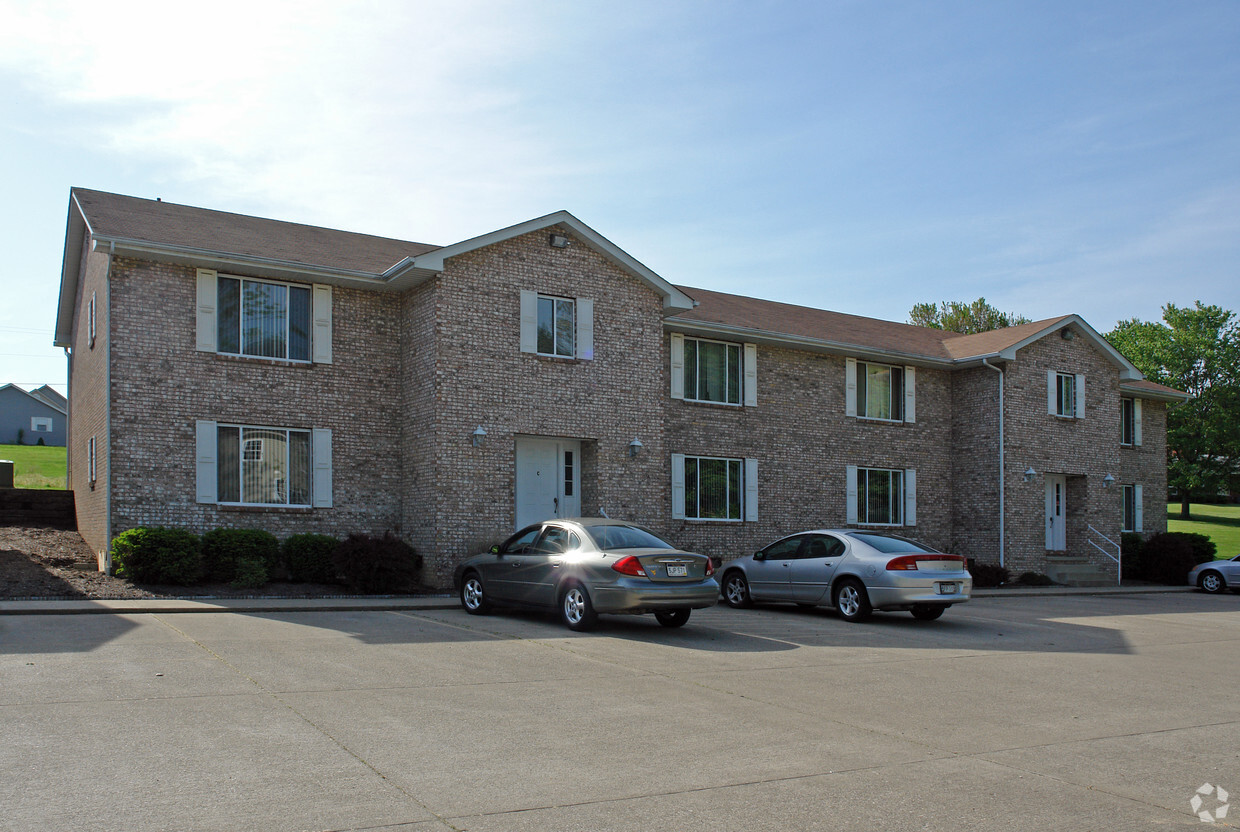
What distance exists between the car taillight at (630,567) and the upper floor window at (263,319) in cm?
849

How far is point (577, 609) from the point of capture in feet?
41.2

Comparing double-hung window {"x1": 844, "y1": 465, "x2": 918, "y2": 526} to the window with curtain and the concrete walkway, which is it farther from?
the window with curtain

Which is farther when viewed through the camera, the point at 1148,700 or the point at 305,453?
the point at 305,453

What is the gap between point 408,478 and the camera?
1875cm

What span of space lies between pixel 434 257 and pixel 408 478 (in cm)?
396

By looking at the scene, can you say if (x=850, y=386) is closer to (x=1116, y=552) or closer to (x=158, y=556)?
(x=1116, y=552)

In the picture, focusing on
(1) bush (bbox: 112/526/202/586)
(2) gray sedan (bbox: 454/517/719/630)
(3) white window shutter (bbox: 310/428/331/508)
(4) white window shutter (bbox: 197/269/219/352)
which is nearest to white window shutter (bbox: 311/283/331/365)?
(3) white window shutter (bbox: 310/428/331/508)

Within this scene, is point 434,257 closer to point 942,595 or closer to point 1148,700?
point 942,595

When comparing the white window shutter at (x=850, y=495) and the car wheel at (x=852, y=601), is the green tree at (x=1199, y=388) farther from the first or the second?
the car wheel at (x=852, y=601)

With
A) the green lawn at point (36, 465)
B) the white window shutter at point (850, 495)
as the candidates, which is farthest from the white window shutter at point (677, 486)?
the green lawn at point (36, 465)

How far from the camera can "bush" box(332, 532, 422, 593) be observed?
16.4 meters

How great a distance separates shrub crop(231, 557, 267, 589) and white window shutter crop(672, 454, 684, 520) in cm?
852

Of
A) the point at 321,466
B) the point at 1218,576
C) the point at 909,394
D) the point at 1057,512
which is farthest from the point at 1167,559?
the point at 321,466

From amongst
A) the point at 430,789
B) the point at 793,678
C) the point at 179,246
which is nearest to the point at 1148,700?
the point at 793,678
